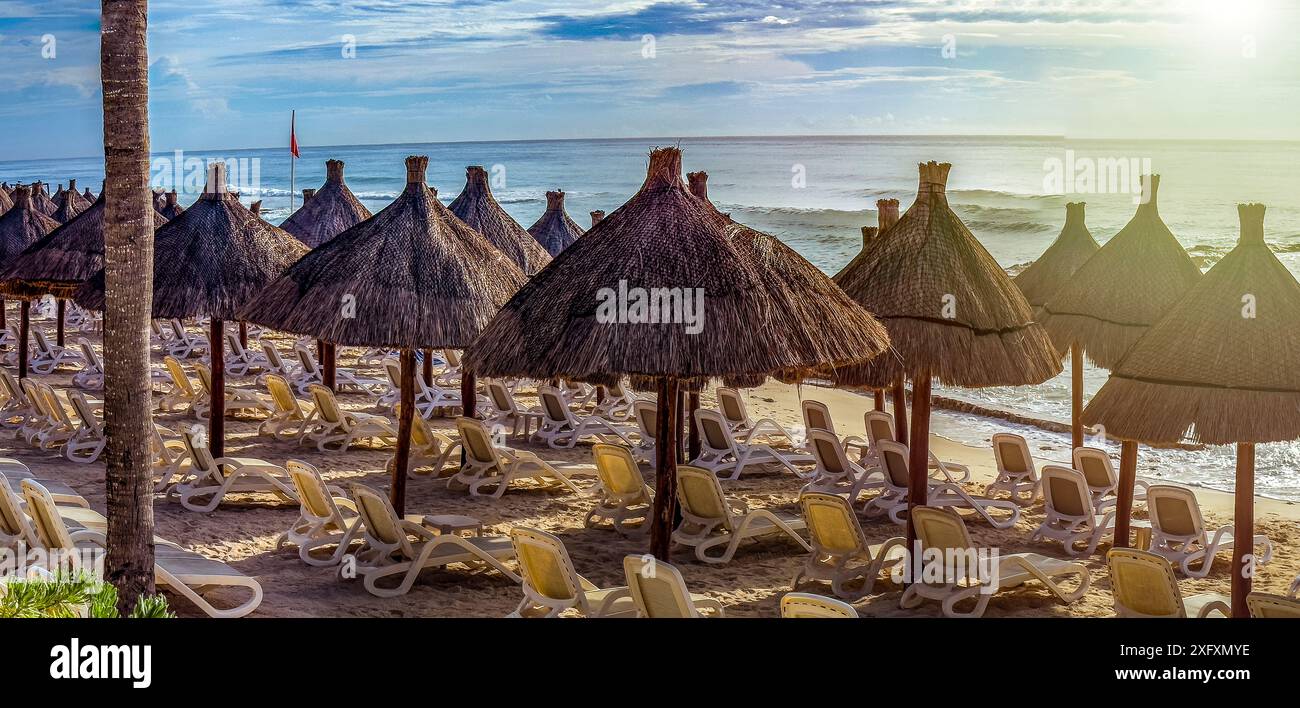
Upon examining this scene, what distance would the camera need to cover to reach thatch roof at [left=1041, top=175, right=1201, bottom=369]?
9.66m

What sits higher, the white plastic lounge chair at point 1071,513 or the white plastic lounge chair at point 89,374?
the white plastic lounge chair at point 89,374

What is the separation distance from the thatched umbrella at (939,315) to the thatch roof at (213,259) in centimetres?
529

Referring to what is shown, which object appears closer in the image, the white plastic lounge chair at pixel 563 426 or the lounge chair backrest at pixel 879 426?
the lounge chair backrest at pixel 879 426

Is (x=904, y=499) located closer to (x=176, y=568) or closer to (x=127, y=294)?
(x=176, y=568)

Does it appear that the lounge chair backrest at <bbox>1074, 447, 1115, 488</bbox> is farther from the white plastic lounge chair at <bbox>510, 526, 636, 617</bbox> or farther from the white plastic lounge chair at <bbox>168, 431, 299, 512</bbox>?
the white plastic lounge chair at <bbox>168, 431, 299, 512</bbox>

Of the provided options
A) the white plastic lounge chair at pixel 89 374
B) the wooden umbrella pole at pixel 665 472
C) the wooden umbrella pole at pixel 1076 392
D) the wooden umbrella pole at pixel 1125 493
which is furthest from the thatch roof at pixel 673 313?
→ the white plastic lounge chair at pixel 89 374

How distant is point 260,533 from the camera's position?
8.71 meters

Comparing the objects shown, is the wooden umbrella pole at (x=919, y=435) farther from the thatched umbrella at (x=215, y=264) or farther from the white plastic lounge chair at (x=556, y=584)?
the thatched umbrella at (x=215, y=264)

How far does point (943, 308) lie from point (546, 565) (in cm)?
323

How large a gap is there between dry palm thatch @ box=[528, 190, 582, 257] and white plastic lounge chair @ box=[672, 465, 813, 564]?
371 inches

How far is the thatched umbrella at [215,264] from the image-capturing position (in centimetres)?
997

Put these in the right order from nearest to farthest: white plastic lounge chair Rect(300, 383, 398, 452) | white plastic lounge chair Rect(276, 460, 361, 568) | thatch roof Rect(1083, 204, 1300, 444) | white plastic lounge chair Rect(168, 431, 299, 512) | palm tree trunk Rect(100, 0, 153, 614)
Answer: palm tree trunk Rect(100, 0, 153, 614) → thatch roof Rect(1083, 204, 1300, 444) → white plastic lounge chair Rect(276, 460, 361, 568) → white plastic lounge chair Rect(168, 431, 299, 512) → white plastic lounge chair Rect(300, 383, 398, 452)

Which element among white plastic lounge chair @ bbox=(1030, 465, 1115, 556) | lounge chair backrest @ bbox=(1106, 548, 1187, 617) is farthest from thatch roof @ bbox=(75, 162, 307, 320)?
lounge chair backrest @ bbox=(1106, 548, 1187, 617)
